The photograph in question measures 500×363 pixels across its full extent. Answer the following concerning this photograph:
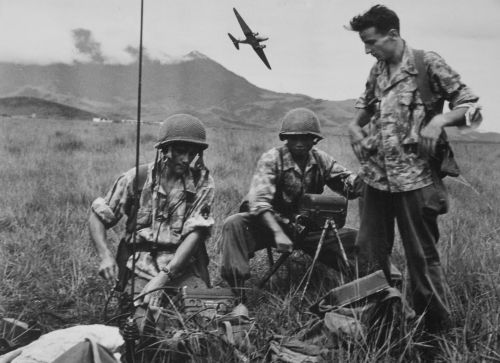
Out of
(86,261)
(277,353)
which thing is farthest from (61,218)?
(277,353)

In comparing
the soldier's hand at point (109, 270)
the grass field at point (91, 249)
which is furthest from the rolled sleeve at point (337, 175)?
A: the soldier's hand at point (109, 270)

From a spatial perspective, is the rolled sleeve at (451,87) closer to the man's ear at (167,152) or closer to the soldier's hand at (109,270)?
the man's ear at (167,152)

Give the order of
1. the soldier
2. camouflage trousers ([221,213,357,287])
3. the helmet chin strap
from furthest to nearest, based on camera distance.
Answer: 1. camouflage trousers ([221,213,357,287])
2. the helmet chin strap
3. the soldier

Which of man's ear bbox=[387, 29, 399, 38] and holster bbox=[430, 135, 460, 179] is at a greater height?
man's ear bbox=[387, 29, 399, 38]

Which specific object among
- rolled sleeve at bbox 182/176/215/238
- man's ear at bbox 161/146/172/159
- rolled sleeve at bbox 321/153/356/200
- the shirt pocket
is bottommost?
rolled sleeve at bbox 182/176/215/238

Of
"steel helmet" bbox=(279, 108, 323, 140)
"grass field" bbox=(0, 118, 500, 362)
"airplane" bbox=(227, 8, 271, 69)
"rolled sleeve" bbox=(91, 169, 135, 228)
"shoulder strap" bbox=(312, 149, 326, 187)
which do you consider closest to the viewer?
"grass field" bbox=(0, 118, 500, 362)

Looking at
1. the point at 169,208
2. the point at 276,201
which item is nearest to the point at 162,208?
the point at 169,208

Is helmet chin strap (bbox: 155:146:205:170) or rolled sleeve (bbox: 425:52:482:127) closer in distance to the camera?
rolled sleeve (bbox: 425:52:482:127)

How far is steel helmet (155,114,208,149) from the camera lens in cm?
401

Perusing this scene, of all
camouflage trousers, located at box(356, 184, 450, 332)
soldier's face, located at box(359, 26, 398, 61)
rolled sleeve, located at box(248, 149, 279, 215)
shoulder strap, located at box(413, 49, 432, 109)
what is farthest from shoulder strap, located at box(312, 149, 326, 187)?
shoulder strap, located at box(413, 49, 432, 109)

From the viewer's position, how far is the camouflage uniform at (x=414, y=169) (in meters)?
3.06

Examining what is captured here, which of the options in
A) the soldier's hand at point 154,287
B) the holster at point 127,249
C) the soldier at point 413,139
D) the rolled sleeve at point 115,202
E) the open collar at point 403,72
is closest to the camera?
the soldier at point 413,139

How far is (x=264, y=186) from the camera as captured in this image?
4.57 meters

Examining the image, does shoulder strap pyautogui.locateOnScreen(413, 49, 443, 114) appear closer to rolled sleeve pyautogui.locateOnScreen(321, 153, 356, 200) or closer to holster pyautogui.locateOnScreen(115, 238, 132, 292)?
rolled sleeve pyautogui.locateOnScreen(321, 153, 356, 200)
